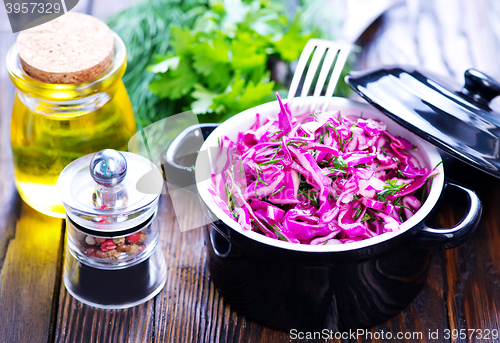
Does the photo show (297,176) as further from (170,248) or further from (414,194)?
(170,248)

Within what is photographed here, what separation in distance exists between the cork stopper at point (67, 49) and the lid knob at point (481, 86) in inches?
26.4

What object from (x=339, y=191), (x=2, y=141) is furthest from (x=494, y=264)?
(x=2, y=141)

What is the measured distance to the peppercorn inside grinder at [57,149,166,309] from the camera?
89 centimetres

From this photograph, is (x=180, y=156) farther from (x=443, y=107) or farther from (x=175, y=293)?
(x=443, y=107)

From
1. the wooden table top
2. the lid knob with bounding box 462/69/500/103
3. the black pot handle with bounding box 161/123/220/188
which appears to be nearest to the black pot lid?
the lid knob with bounding box 462/69/500/103

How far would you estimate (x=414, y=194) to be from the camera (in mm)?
940

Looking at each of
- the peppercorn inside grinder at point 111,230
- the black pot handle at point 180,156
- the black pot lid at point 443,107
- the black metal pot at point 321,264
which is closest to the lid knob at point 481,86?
the black pot lid at point 443,107

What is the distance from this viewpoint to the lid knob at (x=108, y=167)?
0.85 meters

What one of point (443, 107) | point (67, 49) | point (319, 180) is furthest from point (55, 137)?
point (443, 107)

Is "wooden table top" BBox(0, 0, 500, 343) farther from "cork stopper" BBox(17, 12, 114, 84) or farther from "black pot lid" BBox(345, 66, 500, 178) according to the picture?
"cork stopper" BBox(17, 12, 114, 84)

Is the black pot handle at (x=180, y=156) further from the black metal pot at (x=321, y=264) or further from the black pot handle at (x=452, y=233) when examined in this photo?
the black pot handle at (x=452, y=233)

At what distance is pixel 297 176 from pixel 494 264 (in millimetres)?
499

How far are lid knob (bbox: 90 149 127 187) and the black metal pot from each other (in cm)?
12

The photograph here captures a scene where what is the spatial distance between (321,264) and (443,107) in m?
0.37
